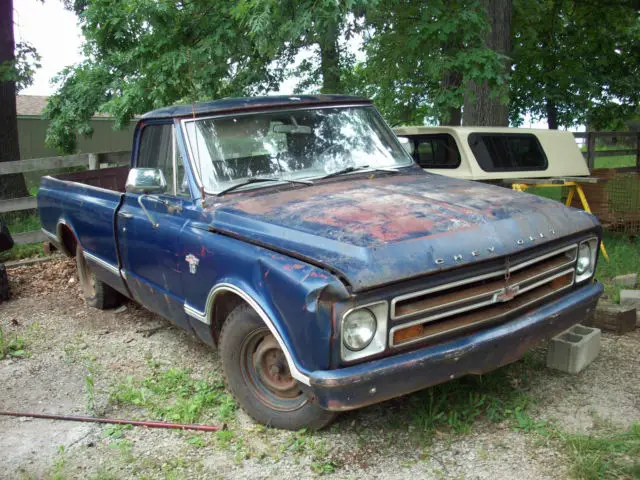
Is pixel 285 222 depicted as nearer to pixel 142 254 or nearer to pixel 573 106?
pixel 142 254

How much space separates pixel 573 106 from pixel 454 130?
12633 mm

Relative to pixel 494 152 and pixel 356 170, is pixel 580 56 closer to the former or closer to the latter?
pixel 494 152

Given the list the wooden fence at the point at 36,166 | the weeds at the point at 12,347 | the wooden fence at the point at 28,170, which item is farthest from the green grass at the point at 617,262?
the wooden fence at the point at 28,170

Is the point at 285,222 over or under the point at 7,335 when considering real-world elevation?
over

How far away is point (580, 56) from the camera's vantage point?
15.4m

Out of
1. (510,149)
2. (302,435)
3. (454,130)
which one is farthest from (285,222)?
(510,149)

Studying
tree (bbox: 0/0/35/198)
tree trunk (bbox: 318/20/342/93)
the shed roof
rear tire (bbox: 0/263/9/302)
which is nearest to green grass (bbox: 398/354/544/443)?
rear tire (bbox: 0/263/9/302)

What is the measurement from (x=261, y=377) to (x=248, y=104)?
1911mm

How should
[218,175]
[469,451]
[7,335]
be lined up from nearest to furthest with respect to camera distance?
1. [469,451]
2. [218,175]
3. [7,335]

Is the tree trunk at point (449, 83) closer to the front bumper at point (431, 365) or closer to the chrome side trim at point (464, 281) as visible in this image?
the chrome side trim at point (464, 281)

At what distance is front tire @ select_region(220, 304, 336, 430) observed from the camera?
130 inches

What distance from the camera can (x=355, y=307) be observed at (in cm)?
273

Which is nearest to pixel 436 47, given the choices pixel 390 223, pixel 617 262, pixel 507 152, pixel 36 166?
pixel 507 152

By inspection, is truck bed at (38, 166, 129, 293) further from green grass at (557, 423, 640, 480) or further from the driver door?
green grass at (557, 423, 640, 480)
